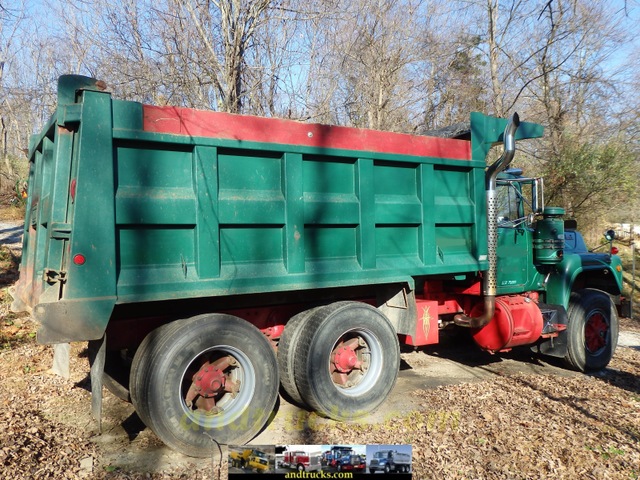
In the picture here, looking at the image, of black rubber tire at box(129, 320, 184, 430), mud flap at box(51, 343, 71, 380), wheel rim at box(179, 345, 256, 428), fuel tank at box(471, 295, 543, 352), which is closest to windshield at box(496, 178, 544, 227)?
fuel tank at box(471, 295, 543, 352)

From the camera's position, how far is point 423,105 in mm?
16875

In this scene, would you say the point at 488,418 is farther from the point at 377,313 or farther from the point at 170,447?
the point at 170,447

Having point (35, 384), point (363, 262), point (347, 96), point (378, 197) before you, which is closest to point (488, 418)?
point (363, 262)

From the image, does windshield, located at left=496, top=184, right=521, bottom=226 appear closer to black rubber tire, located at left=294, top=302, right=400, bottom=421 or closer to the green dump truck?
the green dump truck

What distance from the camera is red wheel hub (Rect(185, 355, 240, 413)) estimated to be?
3.82 m

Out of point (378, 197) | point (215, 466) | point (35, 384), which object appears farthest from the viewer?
point (35, 384)

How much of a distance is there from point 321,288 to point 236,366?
1052mm

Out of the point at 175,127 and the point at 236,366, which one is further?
the point at 236,366

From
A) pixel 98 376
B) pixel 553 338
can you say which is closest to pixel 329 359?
pixel 98 376

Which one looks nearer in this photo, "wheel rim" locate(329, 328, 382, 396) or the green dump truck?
the green dump truck

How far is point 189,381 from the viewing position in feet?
12.8

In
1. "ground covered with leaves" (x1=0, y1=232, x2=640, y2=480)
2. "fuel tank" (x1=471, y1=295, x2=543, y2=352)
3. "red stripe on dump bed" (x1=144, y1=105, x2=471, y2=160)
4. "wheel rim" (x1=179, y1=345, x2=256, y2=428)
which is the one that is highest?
"red stripe on dump bed" (x1=144, y1=105, x2=471, y2=160)

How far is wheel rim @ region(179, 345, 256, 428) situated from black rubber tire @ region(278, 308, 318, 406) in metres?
0.52

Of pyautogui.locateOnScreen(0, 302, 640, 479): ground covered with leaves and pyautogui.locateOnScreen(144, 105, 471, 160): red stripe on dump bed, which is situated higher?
pyautogui.locateOnScreen(144, 105, 471, 160): red stripe on dump bed
